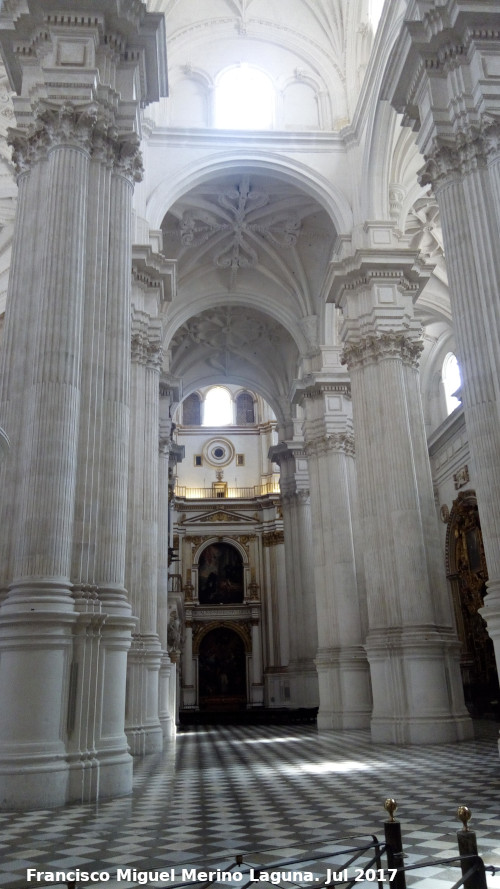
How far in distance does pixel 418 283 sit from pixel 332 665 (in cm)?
967

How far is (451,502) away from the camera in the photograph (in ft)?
85.9

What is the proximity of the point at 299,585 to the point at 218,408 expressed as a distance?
1671 centimetres

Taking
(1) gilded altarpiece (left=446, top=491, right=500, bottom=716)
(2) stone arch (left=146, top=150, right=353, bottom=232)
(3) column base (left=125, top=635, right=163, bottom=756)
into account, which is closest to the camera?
(3) column base (left=125, top=635, right=163, bottom=756)

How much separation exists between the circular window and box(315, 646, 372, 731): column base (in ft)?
73.2

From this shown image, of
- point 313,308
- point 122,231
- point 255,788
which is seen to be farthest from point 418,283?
point 255,788

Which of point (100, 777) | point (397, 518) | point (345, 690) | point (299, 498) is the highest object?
point (299, 498)

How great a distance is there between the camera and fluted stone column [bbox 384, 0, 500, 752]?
8.79 m

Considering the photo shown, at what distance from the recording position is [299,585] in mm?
27188

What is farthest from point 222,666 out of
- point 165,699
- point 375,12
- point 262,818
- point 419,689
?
point 262,818

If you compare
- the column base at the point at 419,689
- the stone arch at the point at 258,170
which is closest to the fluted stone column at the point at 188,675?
the column base at the point at 419,689

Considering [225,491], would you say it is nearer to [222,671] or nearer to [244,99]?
[222,671]

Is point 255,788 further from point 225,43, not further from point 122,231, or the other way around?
point 225,43

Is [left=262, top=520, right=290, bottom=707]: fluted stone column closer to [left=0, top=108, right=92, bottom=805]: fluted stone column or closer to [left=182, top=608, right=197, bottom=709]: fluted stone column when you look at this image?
[left=182, top=608, right=197, bottom=709]: fluted stone column

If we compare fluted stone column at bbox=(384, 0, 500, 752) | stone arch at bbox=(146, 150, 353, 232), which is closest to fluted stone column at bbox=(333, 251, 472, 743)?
stone arch at bbox=(146, 150, 353, 232)
